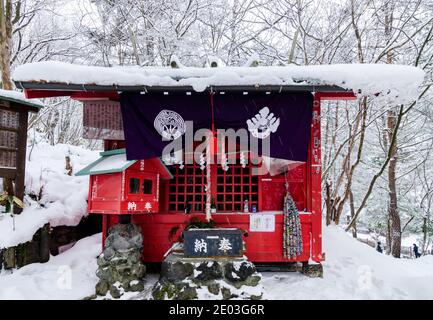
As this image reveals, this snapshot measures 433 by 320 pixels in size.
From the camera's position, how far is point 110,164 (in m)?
6.53

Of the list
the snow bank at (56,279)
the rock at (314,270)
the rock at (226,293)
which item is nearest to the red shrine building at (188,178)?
the rock at (314,270)

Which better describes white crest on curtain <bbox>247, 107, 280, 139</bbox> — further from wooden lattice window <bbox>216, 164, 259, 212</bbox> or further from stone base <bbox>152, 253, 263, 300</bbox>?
stone base <bbox>152, 253, 263, 300</bbox>

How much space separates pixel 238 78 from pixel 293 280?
4.60m

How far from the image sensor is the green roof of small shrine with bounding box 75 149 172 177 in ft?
20.3

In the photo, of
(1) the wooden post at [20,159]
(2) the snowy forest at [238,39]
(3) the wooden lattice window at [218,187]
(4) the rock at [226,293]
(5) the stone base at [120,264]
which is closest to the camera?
(4) the rock at [226,293]

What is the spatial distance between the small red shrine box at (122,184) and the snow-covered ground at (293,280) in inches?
62.8

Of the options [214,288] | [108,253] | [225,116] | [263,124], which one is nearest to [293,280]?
[214,288]

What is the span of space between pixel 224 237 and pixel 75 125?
60.1 feet

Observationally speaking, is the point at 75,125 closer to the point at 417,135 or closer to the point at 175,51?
the point at 175,51

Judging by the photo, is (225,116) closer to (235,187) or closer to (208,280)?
(235,187)

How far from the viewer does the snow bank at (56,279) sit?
5.79 m

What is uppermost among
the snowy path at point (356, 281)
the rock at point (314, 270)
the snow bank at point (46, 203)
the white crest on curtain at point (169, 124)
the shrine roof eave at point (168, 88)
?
the shrine roof eave at point (168, 88)

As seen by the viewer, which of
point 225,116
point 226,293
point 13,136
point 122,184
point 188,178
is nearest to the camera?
point 226,293

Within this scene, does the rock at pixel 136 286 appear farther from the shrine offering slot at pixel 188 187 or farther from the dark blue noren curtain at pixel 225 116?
the dark blue noren curtain at pixel 225 116
